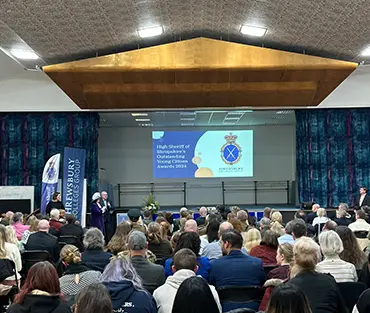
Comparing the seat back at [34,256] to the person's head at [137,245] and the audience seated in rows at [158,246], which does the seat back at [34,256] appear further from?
the person's head at [137,245]

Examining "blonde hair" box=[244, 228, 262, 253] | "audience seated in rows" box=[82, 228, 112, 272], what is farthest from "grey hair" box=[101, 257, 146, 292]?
"blonde hair" box=[244, 228, 262, 253]

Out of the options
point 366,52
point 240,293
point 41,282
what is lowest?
point 240,293

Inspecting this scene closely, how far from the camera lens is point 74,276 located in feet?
12.8

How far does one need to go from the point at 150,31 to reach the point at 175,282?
8.52 meters

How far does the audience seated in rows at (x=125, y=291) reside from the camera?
3020 millimetres

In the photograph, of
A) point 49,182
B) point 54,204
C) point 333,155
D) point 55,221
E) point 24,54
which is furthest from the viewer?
point 333,155

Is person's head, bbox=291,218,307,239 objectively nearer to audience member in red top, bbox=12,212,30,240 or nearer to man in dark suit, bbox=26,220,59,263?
man in dark suit, bbox=26,220,59,263

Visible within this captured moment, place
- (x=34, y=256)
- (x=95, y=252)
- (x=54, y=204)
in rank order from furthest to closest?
1. (x=54, y=204)
2. (x=34, y=256)
3. (x=95, y=252)

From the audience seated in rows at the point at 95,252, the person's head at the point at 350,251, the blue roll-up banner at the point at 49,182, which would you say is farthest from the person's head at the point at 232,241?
the blue roll-up banner at the point at 49,182

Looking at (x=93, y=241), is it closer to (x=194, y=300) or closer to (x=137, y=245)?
(x=137, y=245)

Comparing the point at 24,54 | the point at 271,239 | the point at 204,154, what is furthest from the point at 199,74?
the point at 271,239

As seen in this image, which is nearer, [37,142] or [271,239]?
[271,239]

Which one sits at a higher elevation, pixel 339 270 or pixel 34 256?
pixel 339 270

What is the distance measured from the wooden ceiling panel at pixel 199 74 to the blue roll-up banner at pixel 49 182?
5.76 feet
